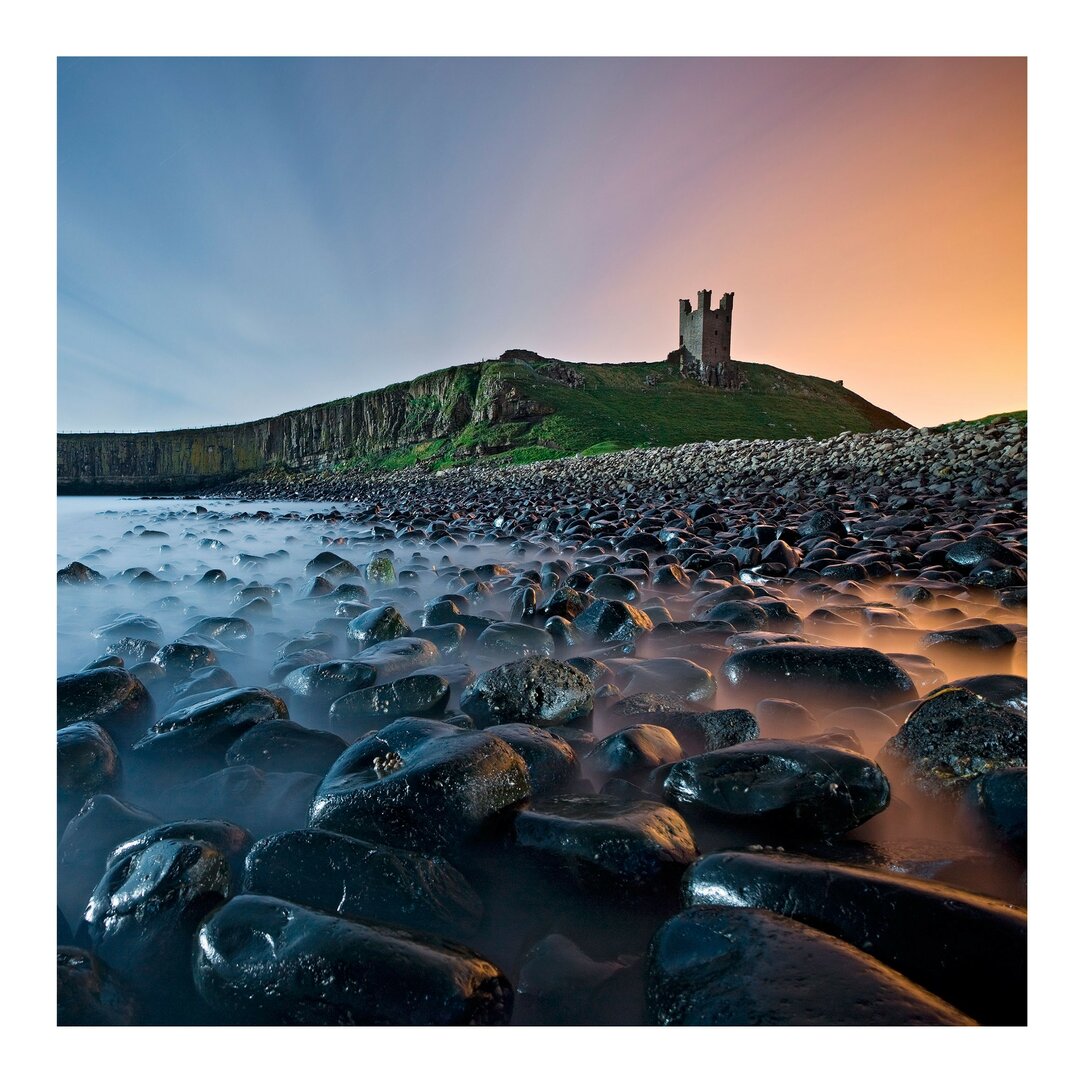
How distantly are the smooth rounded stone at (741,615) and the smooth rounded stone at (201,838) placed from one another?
2666mm

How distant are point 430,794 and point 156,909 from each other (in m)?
0.60

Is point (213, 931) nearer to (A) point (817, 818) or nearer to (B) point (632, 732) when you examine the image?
(B) point (632, 732)

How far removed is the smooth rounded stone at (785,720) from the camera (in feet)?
7.11

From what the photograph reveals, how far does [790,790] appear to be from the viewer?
152cm

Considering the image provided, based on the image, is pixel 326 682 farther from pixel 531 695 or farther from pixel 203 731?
pixel 531 695

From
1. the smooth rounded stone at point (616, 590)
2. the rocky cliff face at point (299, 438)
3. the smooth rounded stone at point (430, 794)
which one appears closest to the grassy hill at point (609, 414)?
the rocky cliff face at point (299, 438)

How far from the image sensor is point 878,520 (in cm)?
702

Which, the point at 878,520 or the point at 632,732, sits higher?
the point at 878,520

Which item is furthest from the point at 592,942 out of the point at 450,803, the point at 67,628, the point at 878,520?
the point at 878,520

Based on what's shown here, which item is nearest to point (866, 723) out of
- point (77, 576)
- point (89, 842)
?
point (89, 842)

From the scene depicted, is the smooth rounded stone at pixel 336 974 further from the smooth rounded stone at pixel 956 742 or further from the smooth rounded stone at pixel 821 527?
the smooth rounded stone at pixel 821 527

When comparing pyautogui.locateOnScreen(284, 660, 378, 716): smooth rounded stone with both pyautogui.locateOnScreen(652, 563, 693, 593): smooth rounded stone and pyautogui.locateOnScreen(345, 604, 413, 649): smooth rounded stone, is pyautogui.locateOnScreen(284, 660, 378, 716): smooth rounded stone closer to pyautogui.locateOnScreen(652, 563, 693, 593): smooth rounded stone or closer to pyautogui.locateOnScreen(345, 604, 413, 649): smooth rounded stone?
pyautogui.locateOnScreen(345, 604, 413, 649): smooth rounded stone
